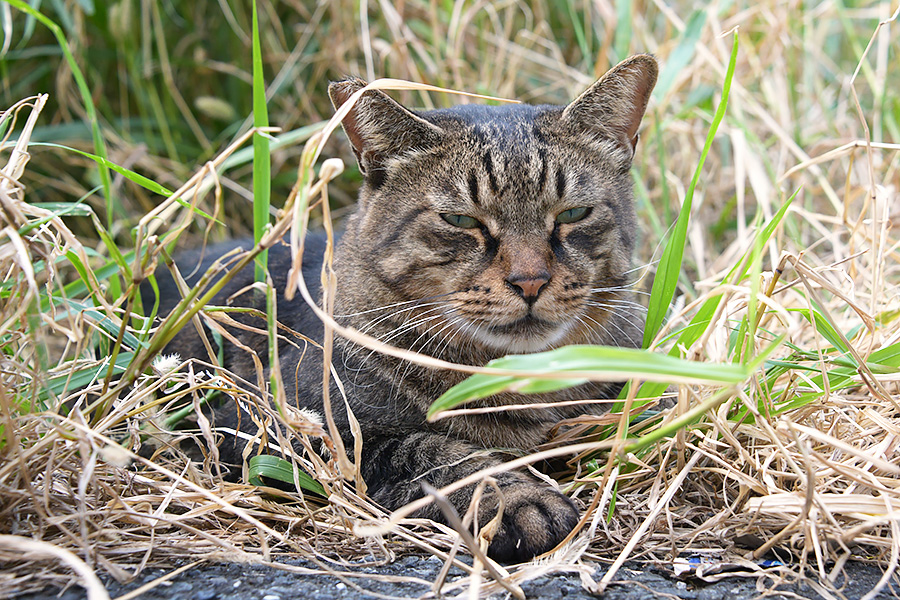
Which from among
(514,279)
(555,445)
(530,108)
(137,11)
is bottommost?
(555,445)

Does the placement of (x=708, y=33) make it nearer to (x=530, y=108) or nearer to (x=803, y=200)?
(x=803, y=200)

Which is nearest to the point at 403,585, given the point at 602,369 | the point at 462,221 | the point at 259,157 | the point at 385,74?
the point at 602,369

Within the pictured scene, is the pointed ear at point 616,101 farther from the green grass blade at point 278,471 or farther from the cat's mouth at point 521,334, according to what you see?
the green grass blade at point 278,471

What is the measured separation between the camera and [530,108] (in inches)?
74.0

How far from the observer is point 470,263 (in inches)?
62.2

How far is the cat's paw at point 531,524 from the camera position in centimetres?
129

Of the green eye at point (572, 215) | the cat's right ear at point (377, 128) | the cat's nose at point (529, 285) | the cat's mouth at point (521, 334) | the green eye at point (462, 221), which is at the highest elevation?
the cat's right ear at point (377, 128)

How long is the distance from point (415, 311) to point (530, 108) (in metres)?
0.60

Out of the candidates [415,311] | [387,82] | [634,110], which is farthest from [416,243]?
[634,110]

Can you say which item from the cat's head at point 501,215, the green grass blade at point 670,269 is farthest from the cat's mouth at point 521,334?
the green grass blade at point 670,269

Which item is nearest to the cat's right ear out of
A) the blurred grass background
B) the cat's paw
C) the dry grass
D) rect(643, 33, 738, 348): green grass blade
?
the dry grass

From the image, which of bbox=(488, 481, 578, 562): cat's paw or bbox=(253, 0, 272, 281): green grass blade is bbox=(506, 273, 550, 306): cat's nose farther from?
bbox=(253, 0, 272, 281): green grass blade

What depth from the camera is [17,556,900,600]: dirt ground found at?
1.14 metres

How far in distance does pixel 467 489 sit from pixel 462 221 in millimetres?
559
